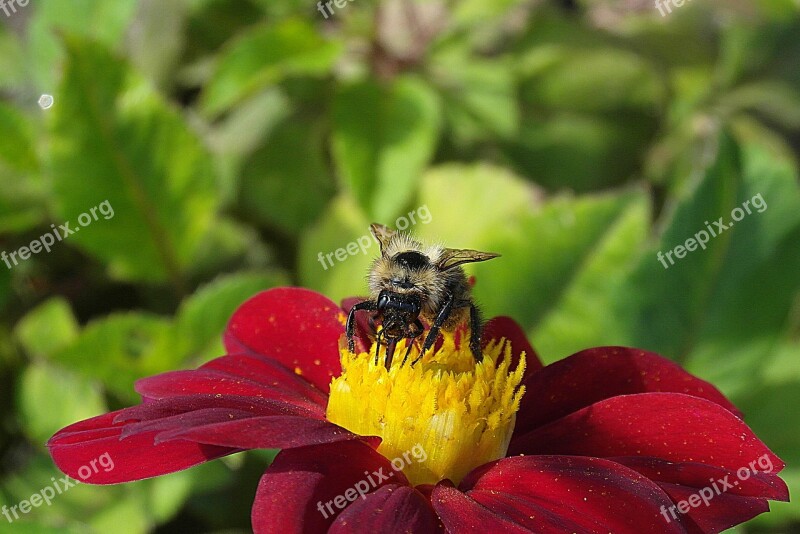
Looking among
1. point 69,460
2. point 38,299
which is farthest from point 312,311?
point 38,299

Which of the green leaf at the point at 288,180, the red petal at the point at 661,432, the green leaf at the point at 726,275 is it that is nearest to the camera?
the red petal at the point at 661,432

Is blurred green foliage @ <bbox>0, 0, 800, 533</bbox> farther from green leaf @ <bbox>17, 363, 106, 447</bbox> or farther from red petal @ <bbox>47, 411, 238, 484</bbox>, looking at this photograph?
red petal @ <bbox>47, 411, 238, 484</bbox>

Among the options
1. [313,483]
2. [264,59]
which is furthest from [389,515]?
[264,59]

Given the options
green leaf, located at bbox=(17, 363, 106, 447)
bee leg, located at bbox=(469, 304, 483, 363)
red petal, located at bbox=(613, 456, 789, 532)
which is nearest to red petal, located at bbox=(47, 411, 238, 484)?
bee leg, located at bbox=(469, 304, 483, 363)

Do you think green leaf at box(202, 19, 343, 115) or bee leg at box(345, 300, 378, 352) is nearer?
bee leg at box(345, 300, 378, 352)

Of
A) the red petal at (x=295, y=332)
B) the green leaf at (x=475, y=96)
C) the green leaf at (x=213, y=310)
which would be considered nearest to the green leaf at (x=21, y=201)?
the green leaf at (x=213, y=310)

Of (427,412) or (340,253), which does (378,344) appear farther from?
(340,253)

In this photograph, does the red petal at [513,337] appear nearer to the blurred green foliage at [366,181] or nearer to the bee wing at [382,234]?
the bee wing at [382,234]

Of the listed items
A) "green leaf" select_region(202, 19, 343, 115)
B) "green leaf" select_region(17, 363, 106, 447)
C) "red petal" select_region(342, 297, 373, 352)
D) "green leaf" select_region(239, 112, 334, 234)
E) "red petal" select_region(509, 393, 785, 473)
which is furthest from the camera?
"green leaf" select_region(239, 112, 334, 234)
